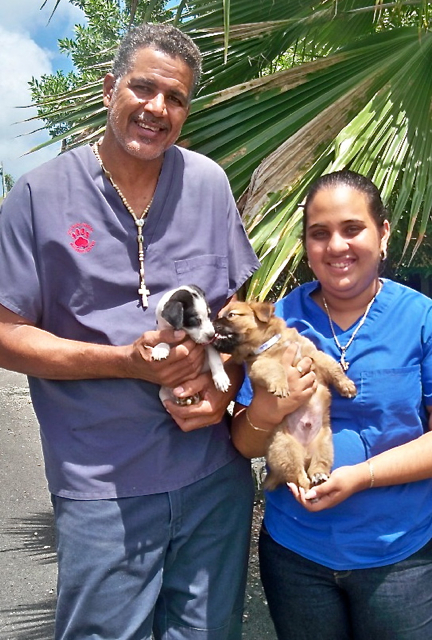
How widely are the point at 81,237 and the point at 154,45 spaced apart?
2.23 feet

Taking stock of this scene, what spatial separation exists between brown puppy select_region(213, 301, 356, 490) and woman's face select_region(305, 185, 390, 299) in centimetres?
25

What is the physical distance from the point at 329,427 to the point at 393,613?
2.01 feet

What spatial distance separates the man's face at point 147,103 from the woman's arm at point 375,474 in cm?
120

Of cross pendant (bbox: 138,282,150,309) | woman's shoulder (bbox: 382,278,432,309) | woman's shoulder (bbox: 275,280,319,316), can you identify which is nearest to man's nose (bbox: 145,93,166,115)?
cross pendant (bbox: 138,282,150,309)

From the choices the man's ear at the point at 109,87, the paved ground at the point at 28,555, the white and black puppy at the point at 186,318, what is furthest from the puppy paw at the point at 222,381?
the paved ground at the point at 28,555

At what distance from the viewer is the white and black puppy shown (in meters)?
2.01

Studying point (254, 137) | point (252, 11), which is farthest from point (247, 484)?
point (252, 11)

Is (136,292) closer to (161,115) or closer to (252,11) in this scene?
(161,115)

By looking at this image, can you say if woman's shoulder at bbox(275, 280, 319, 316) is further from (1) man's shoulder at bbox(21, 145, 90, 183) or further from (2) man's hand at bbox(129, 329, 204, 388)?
(1) man's shoulder at bbox(21, 145, 90, 183)

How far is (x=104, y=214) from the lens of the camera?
2129 millimetres

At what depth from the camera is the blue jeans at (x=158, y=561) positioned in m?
2.05

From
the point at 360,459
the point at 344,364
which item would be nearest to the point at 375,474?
the point at 360,459

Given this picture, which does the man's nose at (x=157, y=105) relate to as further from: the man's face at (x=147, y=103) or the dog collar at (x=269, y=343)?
the dog collar at (x=269, y=343)

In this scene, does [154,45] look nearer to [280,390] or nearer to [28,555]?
[280,390]
